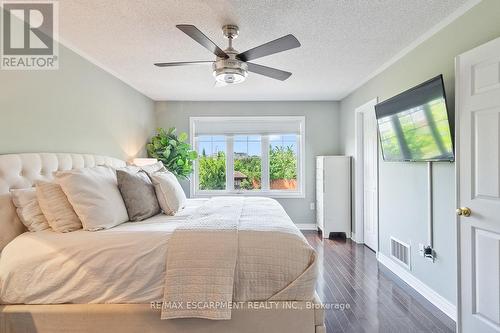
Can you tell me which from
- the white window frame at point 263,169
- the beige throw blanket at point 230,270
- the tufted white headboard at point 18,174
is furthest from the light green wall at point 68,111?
the beige throw blanket at point 230,270

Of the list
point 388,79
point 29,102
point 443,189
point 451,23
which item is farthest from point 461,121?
point 29,102

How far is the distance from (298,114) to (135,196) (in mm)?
3659

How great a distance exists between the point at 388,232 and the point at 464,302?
1445 mm

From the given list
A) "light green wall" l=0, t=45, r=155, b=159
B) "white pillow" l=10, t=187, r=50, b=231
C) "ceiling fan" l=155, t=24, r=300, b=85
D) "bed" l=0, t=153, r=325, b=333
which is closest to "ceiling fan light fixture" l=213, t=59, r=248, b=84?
"ceiling fan" l=155, t=24, r=300, b=85

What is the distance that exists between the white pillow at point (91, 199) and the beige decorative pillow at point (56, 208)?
70 mm

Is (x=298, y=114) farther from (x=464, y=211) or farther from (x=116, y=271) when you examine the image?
(x=116, y=271)

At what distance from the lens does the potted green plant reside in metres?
4.50

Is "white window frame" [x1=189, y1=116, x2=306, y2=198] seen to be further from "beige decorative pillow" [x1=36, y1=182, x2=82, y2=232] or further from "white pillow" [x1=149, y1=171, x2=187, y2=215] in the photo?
"beige decorative pillow" [x1=36, y1=182, x2=82, y2=232]

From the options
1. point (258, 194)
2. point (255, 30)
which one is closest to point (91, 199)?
point (255, 30)

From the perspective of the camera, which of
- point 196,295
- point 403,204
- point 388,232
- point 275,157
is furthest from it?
point 275,157

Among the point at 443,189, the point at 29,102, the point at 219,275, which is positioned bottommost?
the point at 219,275

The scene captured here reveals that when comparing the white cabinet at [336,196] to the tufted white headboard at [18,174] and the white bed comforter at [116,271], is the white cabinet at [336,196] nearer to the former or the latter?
the white bed comforter at [116,271]

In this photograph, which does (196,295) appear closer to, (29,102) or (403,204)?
(29,102)

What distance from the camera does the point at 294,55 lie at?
3.00 m
